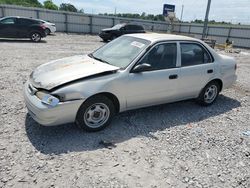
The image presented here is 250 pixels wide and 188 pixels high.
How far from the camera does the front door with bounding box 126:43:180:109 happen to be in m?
3.97

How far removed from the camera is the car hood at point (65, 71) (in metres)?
3.44

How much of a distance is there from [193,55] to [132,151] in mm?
2634

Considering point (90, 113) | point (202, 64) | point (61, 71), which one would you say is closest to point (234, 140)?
point (202, 64)

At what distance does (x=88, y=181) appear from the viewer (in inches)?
108

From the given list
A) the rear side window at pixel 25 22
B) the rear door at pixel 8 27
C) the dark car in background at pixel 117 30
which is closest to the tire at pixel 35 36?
the rear side window at pixel 25 22

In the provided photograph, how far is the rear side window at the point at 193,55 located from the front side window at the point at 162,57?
0.26 metres

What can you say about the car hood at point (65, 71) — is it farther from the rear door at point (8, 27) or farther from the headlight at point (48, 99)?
the rear door at point (8, 27)

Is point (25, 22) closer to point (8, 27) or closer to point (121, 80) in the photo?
point (8, 27)

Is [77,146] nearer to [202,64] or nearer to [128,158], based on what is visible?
[128,158]

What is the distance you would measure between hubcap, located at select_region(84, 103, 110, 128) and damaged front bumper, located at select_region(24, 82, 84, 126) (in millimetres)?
265

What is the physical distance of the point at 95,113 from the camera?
3744 millimetres

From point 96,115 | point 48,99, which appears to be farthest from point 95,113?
point 48,99

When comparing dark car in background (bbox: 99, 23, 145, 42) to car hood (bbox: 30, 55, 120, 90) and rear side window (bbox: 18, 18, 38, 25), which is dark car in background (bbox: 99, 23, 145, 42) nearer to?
rear side window (bbox: 18, 18, 38, 25)

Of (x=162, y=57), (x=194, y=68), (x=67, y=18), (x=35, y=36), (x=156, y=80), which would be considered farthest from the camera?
(x=67, y=18)
